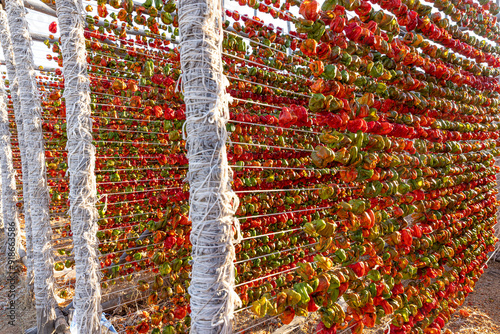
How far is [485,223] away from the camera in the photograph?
137 inches

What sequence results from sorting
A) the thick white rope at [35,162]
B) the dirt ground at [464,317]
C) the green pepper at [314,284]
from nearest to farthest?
the green pepper at [314,284]
the thick white rope at [35,162]
the dirt ground at [464,317]

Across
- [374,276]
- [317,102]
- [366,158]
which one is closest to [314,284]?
[374,276]

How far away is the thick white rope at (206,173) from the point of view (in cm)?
108

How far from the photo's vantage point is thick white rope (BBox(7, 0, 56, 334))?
2.65 metres

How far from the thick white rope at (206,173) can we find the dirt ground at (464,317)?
6.56 ft

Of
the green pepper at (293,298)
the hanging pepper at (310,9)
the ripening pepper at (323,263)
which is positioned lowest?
the green pepper at (293,298)

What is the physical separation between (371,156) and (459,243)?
212 centimetres

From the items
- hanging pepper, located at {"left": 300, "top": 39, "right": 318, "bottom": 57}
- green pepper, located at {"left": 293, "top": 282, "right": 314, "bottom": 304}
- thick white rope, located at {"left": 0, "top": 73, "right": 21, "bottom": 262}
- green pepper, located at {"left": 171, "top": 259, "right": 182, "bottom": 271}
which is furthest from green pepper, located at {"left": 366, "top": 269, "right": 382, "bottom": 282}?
thick white rope, located at {"left": 0, "top": 73, "right": 21, "bottom": 262}

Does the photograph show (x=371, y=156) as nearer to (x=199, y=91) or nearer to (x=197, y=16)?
(x=199, y=91)

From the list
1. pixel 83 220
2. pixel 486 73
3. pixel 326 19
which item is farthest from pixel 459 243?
pixel 83 220

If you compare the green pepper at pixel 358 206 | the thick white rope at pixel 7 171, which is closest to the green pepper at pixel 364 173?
the green pepper at pixel 358 206

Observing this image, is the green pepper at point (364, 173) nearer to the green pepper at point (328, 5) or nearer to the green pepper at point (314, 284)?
the green pepper at point (314, 284)

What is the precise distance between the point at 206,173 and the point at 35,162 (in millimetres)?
2613

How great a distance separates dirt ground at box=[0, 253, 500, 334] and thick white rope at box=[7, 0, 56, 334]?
1.13m
